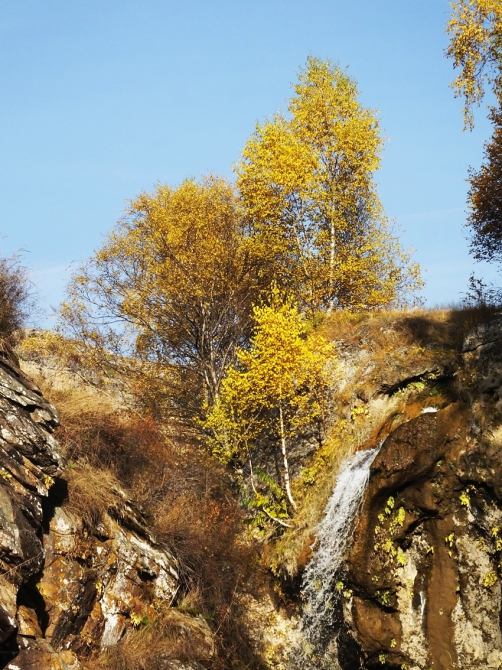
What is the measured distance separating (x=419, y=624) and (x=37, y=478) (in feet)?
31.9

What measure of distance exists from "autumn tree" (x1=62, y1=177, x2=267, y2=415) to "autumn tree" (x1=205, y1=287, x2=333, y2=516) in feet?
13.7

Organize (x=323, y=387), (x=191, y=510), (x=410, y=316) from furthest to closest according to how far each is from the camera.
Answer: (x=410, y=316), (x=323, y=387), (x=191, y=510)

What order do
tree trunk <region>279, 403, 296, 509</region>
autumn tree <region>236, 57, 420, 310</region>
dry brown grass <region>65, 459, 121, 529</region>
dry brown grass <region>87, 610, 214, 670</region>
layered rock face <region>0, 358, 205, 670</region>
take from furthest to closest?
autumn tree <region>236, 57, 420, 310</region>, tree trunk <region>279, 403, 296, 509</region>, dry brown grass <region>65, 459, 121, 529</region>, dry brown grass <region>87, 610, 214, 670</region>, layered rock face <region>0, 358, 205, 670</region>

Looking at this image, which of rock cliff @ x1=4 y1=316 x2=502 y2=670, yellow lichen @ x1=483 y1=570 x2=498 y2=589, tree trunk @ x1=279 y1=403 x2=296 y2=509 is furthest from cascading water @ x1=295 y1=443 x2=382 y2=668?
yellow lichen @ x1=483 y1=570 x2=498 y2=589

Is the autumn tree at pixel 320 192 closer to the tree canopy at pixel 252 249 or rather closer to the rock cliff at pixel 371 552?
the tree canopy at pixel 252 249

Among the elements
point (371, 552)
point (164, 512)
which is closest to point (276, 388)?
point (164, 512)

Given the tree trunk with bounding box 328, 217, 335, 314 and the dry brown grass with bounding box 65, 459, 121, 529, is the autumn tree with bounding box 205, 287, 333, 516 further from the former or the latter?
the dry brown grass with bounding box 65, 459, 121, 529

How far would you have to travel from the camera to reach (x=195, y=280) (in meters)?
29.2

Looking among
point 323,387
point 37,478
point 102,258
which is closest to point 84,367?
point 102,258

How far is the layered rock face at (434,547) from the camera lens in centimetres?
1688

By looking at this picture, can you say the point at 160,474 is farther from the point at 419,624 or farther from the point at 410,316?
the point at 410,316

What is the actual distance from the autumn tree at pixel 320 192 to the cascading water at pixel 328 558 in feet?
33.7

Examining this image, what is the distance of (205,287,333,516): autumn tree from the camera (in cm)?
2295

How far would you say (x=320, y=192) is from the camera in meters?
30.0
